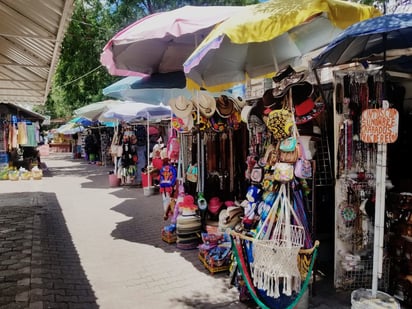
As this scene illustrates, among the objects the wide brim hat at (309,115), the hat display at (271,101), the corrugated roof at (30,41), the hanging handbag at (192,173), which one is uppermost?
the corrugated roof at (30,41)

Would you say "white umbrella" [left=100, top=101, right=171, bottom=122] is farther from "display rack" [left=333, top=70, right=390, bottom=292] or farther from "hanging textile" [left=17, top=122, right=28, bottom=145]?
"display rack" [left=333, top=70, right=390, bottom=292]

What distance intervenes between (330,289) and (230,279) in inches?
43.4

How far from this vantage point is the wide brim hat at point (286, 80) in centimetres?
336

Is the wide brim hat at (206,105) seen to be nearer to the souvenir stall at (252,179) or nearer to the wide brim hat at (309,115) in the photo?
the souvenir stall at (252,179)

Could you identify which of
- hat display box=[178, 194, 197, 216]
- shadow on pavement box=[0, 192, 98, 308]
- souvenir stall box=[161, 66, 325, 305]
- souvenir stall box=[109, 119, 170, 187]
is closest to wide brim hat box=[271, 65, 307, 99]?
souvenir stall box=[161, 66, 325, 305]

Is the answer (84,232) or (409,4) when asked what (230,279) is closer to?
(84,232)

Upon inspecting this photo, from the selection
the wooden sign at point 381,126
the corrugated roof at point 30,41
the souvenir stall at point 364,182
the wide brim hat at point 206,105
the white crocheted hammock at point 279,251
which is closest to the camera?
the wooden sign at point 381,126

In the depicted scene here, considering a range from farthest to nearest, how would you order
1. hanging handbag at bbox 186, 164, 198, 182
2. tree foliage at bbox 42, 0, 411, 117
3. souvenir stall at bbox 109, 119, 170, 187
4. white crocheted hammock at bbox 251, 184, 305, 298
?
tree foliage at bbox 42, 0, 411, 117 < souvenir stall at bbox 109, 119, 170, 187 < hanging handbag at bbox 186, 164, 198, 182 < white crocheted hammock at bbox 251, 184, 305, 298

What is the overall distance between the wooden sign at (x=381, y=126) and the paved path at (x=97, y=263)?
2.12 m

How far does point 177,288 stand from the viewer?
394 centimetres

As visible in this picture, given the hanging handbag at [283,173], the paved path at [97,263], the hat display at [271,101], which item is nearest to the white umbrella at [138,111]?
the paved path at [97,263]

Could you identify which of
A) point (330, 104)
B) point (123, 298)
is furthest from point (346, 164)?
point (123, 298)

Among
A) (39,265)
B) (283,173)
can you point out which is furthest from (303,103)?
(39,265)

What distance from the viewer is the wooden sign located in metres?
2.65
